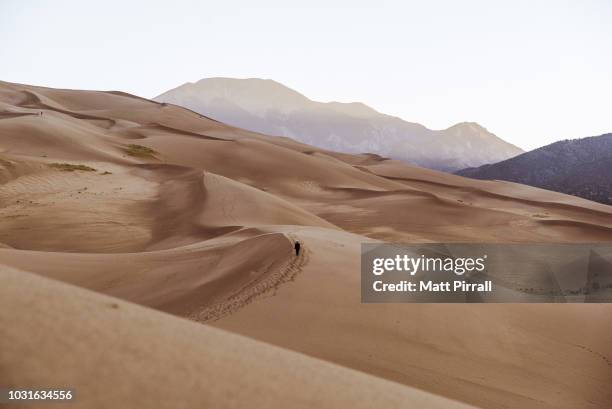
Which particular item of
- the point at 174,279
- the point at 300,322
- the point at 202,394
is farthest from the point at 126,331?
the point at 174,279

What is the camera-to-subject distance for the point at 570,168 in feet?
184

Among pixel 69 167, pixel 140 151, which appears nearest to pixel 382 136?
pixel 140 151

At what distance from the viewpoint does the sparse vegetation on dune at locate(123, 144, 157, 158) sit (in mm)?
27337

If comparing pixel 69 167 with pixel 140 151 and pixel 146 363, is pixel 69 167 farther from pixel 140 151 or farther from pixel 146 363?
pixel 146 363

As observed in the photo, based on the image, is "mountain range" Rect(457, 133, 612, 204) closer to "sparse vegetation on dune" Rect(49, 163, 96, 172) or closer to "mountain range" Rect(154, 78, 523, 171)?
"sparse vegetation on dune" Rect(49, 163, 96, 172)

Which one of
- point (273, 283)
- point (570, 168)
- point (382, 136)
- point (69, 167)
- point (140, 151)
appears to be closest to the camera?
point (273, 283)

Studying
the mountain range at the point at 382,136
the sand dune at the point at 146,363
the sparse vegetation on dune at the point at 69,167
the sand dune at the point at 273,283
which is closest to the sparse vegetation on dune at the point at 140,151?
the sand dune at the point at 273,283

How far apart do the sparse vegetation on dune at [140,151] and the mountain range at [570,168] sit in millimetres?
41802

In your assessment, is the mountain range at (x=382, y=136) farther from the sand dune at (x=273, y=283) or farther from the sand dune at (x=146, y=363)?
the sand dune at (x=146, y=363)

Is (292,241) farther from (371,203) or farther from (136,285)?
(371,203)

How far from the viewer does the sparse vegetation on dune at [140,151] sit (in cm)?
2734

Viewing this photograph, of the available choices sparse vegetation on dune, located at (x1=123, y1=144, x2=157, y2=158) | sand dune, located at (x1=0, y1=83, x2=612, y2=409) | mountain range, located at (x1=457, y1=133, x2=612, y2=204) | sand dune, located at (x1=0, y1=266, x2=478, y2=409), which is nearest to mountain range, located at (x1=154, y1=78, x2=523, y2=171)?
mountain range, located at (x1=457, y1=133, x2=612, y2=204)

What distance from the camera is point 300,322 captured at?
5.48m

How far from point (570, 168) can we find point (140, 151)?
49310 mm
